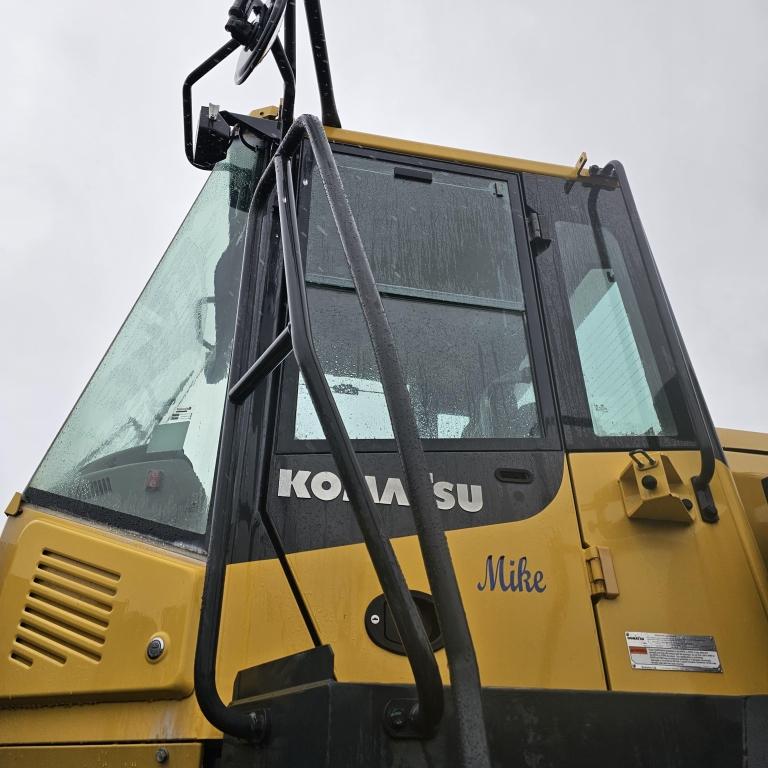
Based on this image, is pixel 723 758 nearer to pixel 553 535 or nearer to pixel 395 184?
pixel 553 535

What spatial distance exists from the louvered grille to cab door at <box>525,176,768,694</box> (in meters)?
1.08

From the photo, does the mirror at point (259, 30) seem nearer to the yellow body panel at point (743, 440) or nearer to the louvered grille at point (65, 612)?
the louvered grille at point (65, 612)

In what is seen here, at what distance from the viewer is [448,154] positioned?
2.55 metres

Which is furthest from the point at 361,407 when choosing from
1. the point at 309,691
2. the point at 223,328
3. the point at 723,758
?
the point at 723,758

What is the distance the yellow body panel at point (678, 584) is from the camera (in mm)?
1668

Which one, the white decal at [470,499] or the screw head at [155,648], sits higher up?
the white decal at [470,499]

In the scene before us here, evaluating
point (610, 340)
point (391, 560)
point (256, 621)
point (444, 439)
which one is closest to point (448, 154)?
point (610, 340)

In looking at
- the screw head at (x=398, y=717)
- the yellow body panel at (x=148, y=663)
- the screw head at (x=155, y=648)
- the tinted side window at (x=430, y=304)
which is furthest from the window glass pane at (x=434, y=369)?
the screw head at (x=398, y=717)

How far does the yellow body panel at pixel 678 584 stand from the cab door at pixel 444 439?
57 mm

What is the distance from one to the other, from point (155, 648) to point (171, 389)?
2.51 feet

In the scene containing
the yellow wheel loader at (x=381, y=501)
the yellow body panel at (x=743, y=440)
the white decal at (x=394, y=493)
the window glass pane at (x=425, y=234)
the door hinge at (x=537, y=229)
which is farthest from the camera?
the yellow body panel at (x=743, y=440)

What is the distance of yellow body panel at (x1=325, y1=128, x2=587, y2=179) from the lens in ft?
8.18

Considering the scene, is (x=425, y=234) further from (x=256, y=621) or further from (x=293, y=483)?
(x=256, y=621)

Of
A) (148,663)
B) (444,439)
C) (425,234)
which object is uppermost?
(425,234)
